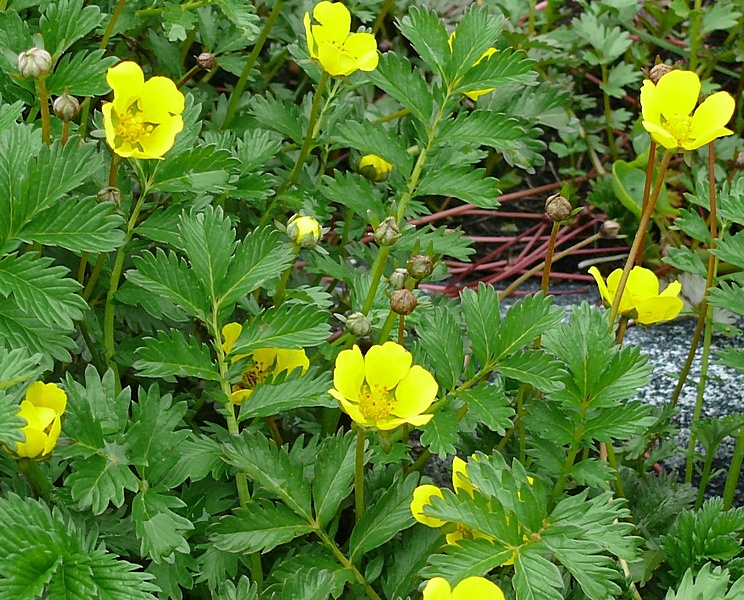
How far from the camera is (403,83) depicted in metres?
1.29

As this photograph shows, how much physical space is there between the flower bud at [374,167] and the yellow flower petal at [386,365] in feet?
1.66

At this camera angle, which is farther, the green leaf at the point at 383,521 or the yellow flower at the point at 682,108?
the yellow flower at the point at 682,108

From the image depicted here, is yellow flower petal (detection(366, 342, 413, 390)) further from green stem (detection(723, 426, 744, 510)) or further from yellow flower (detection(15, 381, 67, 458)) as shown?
green stem (detection(723, 426, 744, 510))

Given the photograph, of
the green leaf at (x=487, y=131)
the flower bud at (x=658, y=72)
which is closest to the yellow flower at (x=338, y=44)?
the green leaf at (x=487, y=131)

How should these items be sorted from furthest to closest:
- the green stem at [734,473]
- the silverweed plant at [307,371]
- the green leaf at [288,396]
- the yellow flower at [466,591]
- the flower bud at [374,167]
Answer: the flower bud at [374,167] → the green stem at [734,473] → the green leaf at [288,396] → the silverweed plant at [307,371] → the yellow flower at [466,591]

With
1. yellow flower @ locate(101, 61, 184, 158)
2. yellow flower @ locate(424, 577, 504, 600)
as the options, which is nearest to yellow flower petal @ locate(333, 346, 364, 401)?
yellow flower @ locate(424, 577, 504, 600)

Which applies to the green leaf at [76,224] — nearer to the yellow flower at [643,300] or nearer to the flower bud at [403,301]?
the flower bud at [403,301]

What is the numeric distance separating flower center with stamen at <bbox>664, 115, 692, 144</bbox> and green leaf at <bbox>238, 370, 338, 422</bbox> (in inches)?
21.1

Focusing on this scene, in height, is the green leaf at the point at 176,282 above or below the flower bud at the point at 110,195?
below

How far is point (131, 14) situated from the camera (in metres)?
1.40

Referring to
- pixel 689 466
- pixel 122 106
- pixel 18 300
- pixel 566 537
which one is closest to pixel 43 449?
pixel 18 300

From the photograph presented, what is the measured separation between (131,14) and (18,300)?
628 mm

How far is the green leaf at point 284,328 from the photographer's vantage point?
3.49 ft

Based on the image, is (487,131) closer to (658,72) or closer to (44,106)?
(658,72)
